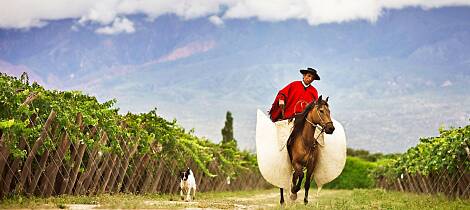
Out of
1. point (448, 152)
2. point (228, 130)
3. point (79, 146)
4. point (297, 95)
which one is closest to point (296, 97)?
point (297, 95)

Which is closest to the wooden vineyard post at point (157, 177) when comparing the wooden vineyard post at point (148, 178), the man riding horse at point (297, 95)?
the wooden vineyard post at point (148, 178)

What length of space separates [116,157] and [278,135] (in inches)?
186

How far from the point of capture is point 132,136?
61.3 feet

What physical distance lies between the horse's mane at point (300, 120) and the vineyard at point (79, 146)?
3.79 m

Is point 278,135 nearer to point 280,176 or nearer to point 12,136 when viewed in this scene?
point 280,176

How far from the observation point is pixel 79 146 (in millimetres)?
15156

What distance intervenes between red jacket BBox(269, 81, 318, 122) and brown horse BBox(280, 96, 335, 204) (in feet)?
1.88

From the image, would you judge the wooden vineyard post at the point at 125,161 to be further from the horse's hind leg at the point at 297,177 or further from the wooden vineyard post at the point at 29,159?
the horse's hind leg at the point at 297,177

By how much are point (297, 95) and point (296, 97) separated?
0.14ft

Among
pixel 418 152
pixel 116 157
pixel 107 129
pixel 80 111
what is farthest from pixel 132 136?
pixel 418 152

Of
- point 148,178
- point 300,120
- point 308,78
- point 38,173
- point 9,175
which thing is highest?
point 308,78

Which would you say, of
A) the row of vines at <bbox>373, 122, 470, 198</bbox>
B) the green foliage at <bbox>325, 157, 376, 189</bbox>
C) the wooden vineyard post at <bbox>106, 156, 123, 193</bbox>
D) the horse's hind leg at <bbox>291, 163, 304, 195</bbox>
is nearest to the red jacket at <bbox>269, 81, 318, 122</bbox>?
the horse's hind leg at <bbox>291, 163, 304, 195</bbox>

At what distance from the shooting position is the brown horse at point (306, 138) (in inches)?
534

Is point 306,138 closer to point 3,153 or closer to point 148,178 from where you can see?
point 3,153
